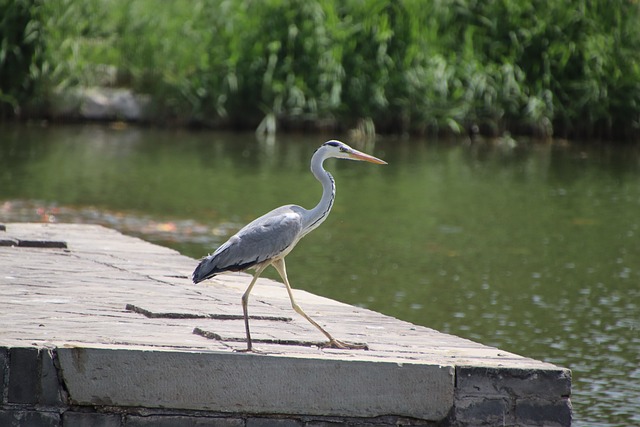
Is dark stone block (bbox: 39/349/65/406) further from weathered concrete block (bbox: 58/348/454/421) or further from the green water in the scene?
the green water

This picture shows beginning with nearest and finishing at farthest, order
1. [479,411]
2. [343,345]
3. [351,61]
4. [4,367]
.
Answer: [4,367]
[479,411]
[343,345]
[351,61]

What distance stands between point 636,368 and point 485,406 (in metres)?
2.91

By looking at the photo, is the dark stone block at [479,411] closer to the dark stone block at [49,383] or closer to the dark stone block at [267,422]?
the dark stone block at [267,422]

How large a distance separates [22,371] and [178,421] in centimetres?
61

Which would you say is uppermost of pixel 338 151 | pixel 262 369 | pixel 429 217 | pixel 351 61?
pixel 338 151

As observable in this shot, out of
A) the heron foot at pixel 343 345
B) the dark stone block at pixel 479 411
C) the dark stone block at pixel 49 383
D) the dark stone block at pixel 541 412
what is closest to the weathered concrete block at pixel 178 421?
the dark stone block at pixel 49 383

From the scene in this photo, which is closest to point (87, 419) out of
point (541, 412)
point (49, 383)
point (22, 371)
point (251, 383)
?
point (49, 383)

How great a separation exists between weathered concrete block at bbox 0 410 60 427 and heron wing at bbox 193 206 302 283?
2.63ft

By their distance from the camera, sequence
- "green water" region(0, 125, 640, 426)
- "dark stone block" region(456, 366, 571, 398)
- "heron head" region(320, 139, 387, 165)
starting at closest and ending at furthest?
"dark stone block" region(456, 366, 571, 398), "heron head" region(320, 139, 387, 165), "green water" region(0, 125, 640, 426)

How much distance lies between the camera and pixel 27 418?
4570 millimetres

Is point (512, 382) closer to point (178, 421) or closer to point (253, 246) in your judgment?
point (253, 246)

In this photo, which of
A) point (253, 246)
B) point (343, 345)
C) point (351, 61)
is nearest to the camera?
point (253, 246)

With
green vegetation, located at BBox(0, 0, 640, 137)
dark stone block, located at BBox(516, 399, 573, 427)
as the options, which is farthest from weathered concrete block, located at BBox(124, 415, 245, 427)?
green vegetation, located at BBox(0, 0, 640, 137)

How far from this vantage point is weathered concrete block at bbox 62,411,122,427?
4.61 m
